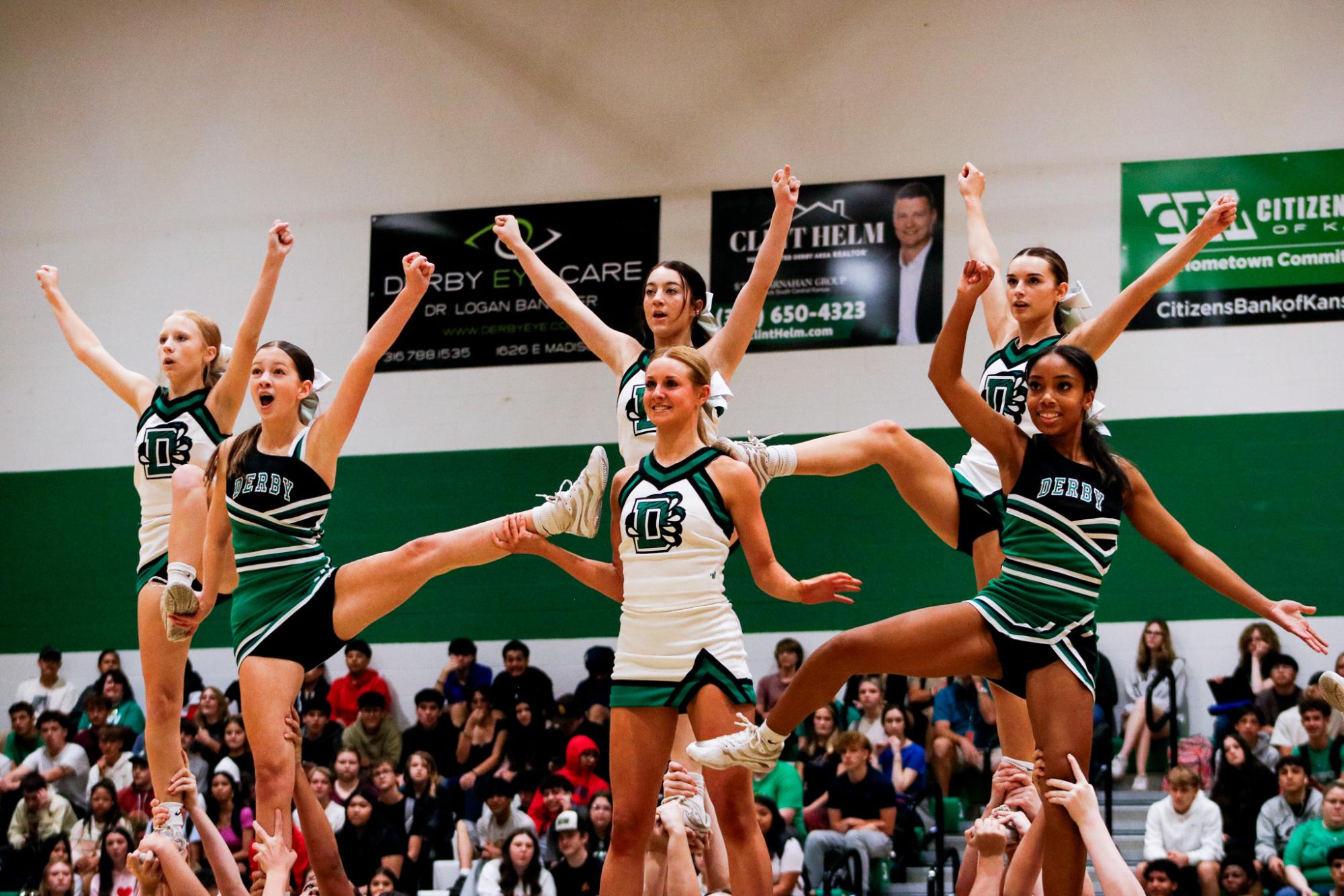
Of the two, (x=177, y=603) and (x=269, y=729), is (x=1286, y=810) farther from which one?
(x=177, y=603)

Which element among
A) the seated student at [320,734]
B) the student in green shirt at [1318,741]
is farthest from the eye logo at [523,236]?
the student in green shirt at [1318,741]

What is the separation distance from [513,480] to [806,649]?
309cm

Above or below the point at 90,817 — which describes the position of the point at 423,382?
above

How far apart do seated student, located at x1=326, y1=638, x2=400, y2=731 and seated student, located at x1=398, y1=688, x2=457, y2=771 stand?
2.05ft

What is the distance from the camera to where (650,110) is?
13.5m

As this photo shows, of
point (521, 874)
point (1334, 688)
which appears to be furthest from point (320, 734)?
point (1334, 688)

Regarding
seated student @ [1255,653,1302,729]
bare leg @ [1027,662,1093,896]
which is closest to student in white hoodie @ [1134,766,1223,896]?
seated student @ [1255,653,1302,729]

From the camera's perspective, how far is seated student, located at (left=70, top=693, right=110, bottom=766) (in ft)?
42.8

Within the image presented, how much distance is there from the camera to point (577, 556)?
6527 millimetres

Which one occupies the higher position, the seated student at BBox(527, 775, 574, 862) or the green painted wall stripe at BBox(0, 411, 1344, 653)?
the green painted wall stripe at BBox(0, 411, 1344, 653)

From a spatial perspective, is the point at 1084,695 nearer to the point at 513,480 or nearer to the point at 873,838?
the point at 873,838

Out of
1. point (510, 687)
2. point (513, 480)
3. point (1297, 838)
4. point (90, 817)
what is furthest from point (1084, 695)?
point (90, 817)

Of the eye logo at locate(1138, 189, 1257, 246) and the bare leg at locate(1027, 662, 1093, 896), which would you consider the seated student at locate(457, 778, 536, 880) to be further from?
the eye logo at locate(1138, 189, 1257, 246)

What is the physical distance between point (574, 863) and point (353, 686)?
3.62 metres
